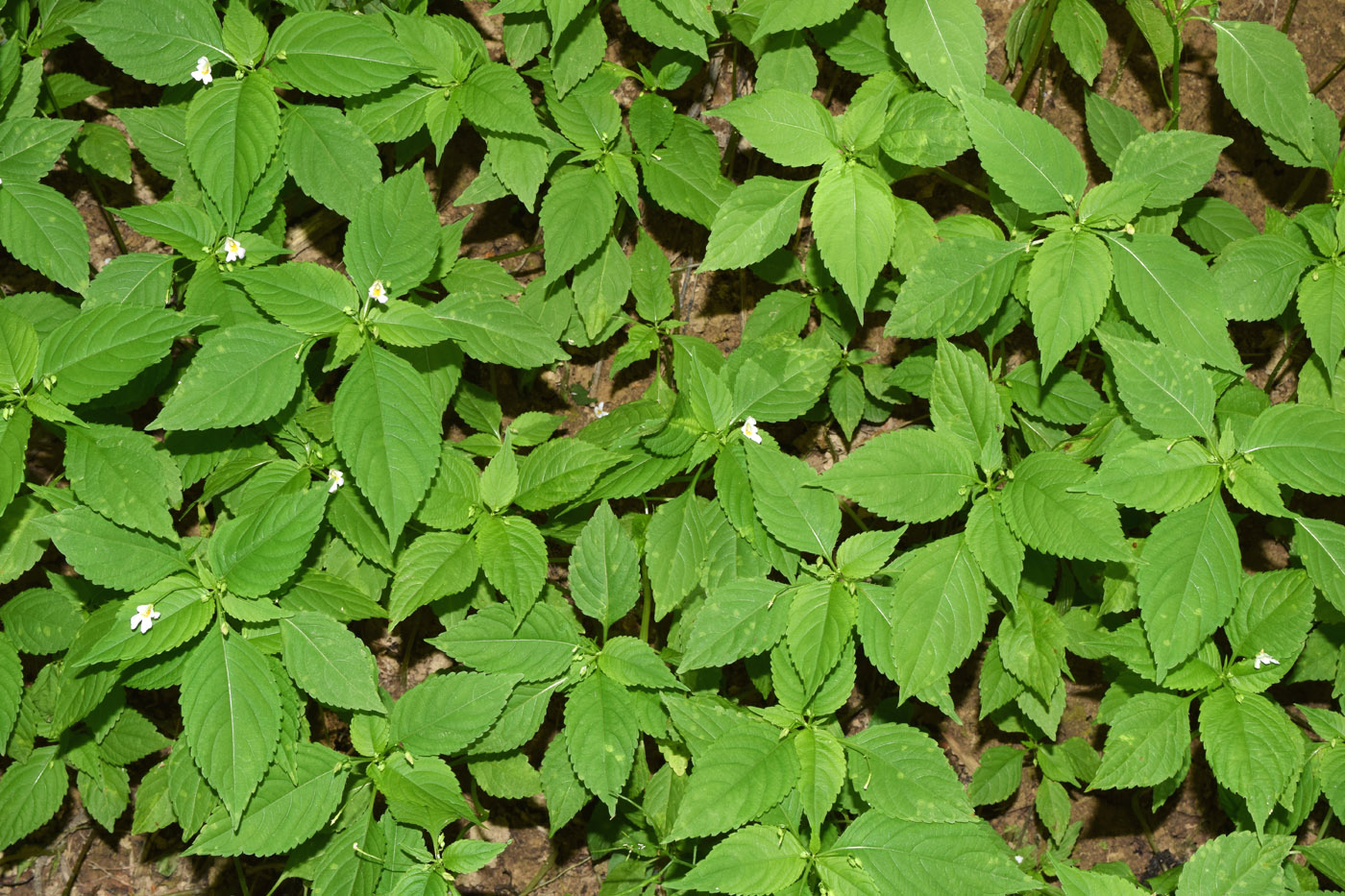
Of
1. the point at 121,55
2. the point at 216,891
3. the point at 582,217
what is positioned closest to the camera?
the point at 121,55

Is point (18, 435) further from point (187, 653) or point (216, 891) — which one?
point (216, 891)

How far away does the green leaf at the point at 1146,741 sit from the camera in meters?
2.89

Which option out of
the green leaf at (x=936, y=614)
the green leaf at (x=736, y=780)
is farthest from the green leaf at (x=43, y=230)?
the green leaf at (x=936, y=614)

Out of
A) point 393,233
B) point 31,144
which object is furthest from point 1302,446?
point 31,144

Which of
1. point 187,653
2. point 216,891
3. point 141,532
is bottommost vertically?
point 216,891

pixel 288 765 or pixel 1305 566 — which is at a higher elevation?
pixel 1305 566

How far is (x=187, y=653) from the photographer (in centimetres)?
285

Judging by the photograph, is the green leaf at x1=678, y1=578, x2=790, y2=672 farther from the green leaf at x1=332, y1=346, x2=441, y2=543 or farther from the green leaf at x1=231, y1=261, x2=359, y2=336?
the green leaf at x1=231, y1=261, x2=359, y2=336

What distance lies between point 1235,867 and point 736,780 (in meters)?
1.56

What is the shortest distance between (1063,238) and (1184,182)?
0.45 meters

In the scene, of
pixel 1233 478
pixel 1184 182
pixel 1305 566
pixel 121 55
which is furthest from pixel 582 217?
pixel 1305 566

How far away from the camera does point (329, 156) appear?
2961 millimetres

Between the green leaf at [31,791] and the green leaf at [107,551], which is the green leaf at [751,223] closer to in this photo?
the green leaf at [107,551]

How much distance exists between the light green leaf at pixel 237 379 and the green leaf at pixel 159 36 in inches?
34.5
